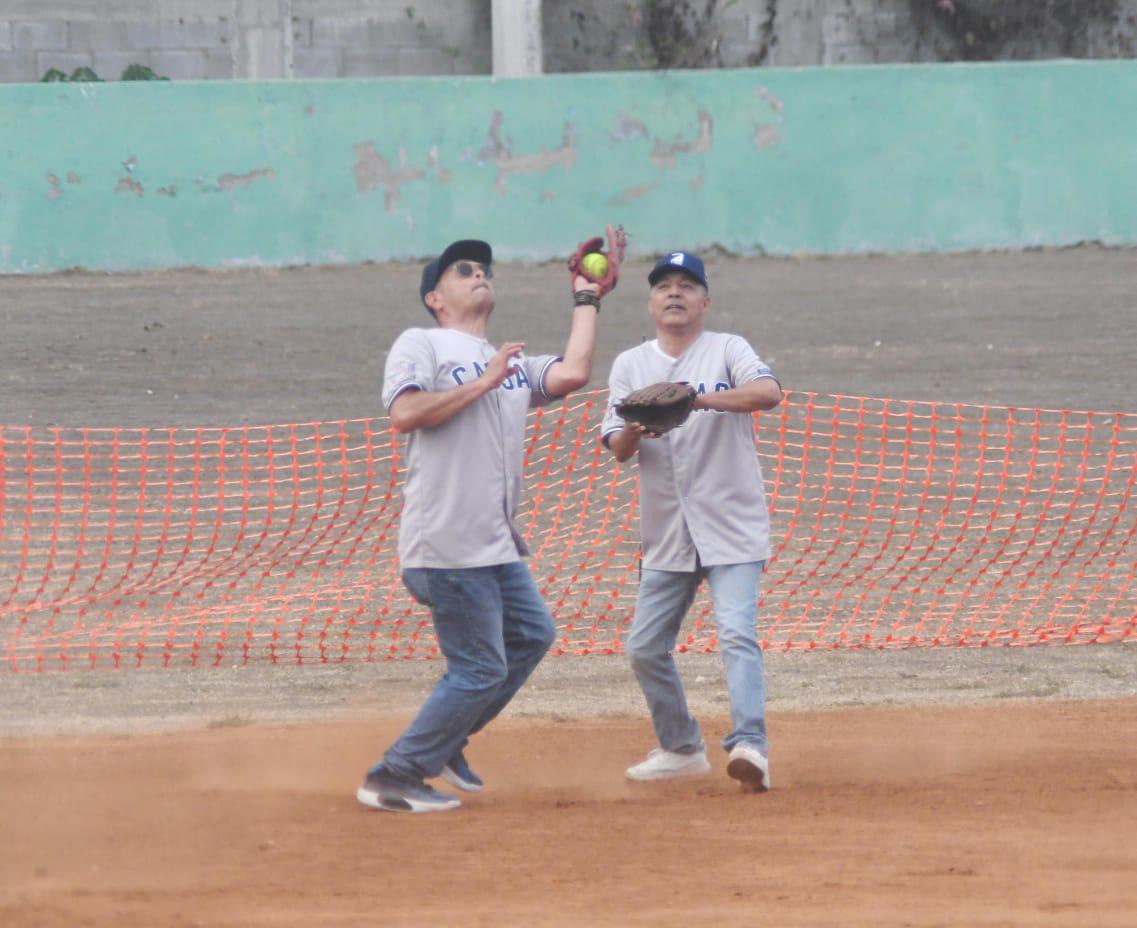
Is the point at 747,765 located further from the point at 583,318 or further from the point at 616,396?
the point at 583,318

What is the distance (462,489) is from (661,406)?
2.32 feet

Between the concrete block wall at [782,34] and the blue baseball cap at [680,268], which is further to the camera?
the concrete block wall at [782,34]

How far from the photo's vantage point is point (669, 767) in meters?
6.56

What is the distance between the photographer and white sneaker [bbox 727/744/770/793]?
239 inches

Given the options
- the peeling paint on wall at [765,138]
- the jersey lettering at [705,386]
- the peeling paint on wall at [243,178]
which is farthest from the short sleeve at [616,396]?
the peeling paint on wall at [765,138]

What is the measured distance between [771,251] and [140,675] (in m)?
18.5

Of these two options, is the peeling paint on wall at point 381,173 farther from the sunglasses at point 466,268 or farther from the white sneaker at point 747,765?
the white sneaker at point 747,765

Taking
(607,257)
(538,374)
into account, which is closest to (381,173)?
(607,257)

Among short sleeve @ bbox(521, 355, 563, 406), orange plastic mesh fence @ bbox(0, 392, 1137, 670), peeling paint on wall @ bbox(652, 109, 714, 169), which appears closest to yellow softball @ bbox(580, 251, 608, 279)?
short sleeve @ bbox(521, 355, 563, 406)

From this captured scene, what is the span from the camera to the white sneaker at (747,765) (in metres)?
6.08

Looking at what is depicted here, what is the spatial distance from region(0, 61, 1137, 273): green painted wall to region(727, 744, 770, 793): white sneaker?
19.6 m

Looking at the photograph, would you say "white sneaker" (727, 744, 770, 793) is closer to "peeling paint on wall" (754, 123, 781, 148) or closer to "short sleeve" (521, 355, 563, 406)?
"short sleeve" (521, 355, 563, 406)

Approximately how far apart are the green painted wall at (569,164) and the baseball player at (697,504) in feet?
62.3

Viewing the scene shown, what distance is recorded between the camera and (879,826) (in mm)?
5762
